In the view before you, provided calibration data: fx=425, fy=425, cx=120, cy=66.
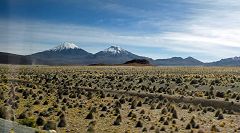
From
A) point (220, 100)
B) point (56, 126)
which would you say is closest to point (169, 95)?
point (220, 100)

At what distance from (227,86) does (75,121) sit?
112 ft

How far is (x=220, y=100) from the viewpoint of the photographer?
43469mm

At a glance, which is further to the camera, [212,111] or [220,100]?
[220,100]

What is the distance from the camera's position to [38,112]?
32.0 m

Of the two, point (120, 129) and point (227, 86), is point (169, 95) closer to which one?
point (227, 86)

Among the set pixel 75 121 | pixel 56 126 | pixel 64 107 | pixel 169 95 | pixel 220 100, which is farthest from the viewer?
pixel 169 95

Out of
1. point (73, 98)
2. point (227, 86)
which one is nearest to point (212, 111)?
point (73, 98)

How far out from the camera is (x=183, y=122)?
2941 centimetres

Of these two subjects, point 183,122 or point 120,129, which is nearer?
point 120,129

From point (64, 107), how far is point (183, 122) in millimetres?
10367

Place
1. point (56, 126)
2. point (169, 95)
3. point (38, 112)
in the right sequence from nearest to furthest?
point (56, 126)
point (38, 112)
point (169, 95)

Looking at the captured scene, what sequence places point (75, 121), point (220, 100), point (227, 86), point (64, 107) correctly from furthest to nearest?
point (227, 86) < point (220, 100) < point (64, 107) < point (75, 121)

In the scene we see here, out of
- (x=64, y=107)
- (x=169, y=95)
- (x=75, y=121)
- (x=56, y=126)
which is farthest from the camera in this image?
(x=169, y=95)

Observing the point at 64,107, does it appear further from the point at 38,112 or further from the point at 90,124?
the point at 90,124
